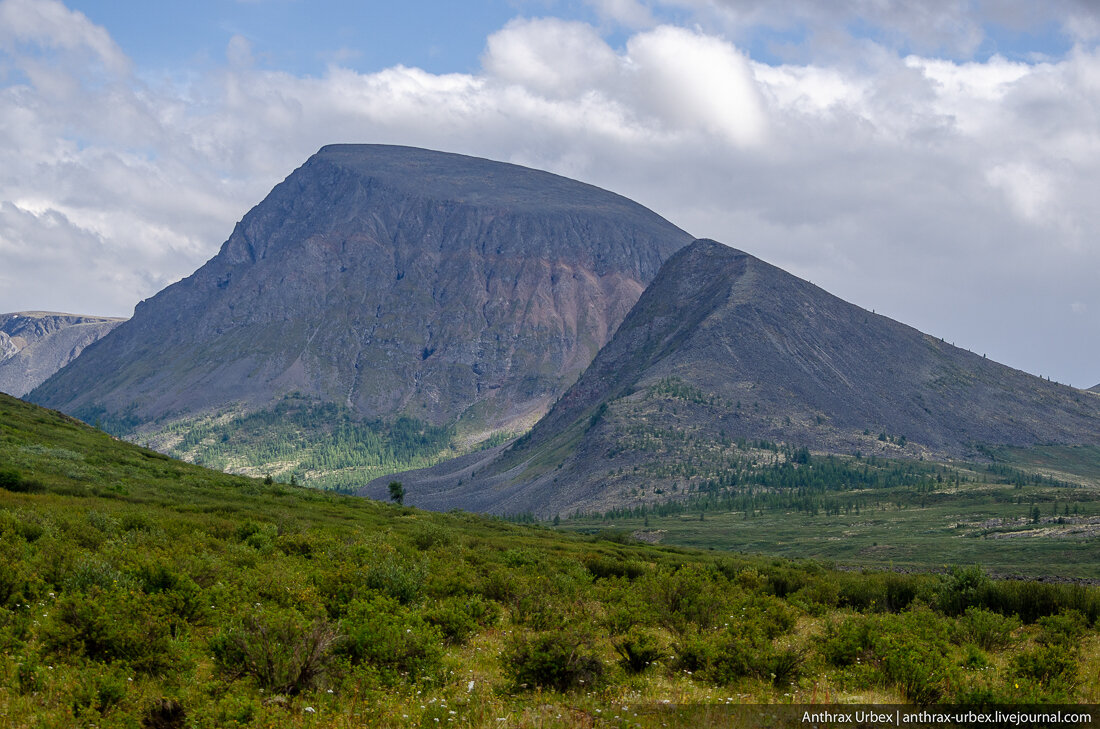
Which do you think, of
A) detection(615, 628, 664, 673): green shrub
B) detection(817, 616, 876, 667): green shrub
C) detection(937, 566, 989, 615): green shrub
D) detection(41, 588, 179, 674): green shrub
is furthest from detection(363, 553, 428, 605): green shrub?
detection(937, 566, 989, 615): green shrub

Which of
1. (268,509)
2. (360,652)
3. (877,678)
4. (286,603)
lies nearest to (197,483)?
(268,509)

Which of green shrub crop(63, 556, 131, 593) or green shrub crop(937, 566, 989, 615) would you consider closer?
green shrub crop(63, 556, 131, 593)

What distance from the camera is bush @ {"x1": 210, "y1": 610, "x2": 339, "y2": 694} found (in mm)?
15703

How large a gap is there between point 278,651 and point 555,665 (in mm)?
5633

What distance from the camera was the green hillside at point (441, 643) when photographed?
14.8 m

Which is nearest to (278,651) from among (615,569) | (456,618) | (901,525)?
(456,618)

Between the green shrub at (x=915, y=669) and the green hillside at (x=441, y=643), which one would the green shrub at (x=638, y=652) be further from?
the green shrub at (x=915, y=669)

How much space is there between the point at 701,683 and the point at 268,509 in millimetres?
49946

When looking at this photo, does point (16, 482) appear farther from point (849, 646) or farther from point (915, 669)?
point (915, 669)

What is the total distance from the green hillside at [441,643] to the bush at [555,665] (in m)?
0.04

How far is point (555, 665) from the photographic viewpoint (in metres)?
17.3

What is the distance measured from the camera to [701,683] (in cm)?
1856

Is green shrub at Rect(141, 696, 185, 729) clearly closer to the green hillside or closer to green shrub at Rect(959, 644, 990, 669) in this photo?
the green hillside

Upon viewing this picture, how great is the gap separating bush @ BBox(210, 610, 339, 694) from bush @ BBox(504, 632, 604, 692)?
12.9ft
